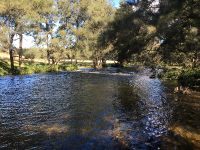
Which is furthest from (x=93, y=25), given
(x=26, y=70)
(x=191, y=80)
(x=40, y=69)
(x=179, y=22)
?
(x=179, y=22)

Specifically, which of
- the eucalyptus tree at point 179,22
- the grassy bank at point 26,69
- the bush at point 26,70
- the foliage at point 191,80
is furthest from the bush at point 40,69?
the eucalyptus tree at point 179,22

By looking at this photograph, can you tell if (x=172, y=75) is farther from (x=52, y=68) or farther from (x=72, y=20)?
(x=72, y=20)

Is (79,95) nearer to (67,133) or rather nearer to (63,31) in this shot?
(67,133)

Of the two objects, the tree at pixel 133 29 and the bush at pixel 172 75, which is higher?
the tree at pixel 133 29

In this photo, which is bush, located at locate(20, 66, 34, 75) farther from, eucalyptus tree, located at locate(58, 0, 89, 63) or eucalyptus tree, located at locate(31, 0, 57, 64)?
eucalyptus tree, located at locate(58, 0, 89, 63)

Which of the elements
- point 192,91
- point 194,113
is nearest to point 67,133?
point 194,113

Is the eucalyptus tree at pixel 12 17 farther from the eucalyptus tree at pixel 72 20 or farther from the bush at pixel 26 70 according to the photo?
the eucalyptus tree at pixel 72 20

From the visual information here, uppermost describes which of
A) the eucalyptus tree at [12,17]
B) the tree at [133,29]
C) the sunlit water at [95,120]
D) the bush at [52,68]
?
the eucalyptus tree at [12,17]

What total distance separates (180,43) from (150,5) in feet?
15.4

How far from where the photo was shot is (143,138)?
16.9 metres

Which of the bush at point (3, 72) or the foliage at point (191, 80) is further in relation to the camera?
the bush at point (3, 72)

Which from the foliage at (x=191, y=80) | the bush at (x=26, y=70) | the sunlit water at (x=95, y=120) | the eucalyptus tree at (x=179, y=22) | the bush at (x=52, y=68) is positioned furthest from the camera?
the bush at (x=52, y=68)

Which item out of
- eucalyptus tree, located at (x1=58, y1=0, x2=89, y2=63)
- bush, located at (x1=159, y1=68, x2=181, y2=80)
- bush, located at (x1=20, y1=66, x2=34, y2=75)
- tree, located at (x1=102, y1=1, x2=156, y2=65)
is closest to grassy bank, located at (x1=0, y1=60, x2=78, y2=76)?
bush, located at (x1=20, y1=66, x2=34, y2=75)

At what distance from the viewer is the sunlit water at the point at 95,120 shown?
15969mm
